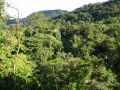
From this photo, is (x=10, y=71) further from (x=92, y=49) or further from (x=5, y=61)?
(x=92, y=49)

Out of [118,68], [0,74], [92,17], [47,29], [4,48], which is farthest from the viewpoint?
[92,17]

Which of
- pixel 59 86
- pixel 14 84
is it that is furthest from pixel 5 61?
pixel 59 86

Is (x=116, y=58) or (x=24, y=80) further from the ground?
(x=116, y=58)

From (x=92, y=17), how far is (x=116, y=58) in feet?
328

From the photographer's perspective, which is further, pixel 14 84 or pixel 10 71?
pixel 10 71

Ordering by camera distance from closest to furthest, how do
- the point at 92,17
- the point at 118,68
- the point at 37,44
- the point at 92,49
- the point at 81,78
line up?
the point at 81,78
the point at 118,68
the point at 92,49
the point at 37,44
the point at 92,17

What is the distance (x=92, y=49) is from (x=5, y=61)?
36.7 meters

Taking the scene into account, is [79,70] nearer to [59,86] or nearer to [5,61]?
[59,86]

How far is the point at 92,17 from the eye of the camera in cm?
12900

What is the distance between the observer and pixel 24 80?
30047mm

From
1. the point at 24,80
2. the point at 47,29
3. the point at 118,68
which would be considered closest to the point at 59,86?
the point at 24,80

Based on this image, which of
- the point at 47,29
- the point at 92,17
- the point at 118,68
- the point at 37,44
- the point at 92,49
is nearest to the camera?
the point at 118,68

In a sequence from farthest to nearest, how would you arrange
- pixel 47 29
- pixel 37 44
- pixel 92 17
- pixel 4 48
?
pixel 92 17
pixel 47 29
pixel 37 44
pixel 4 48

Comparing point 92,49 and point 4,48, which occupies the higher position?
point 4,48
